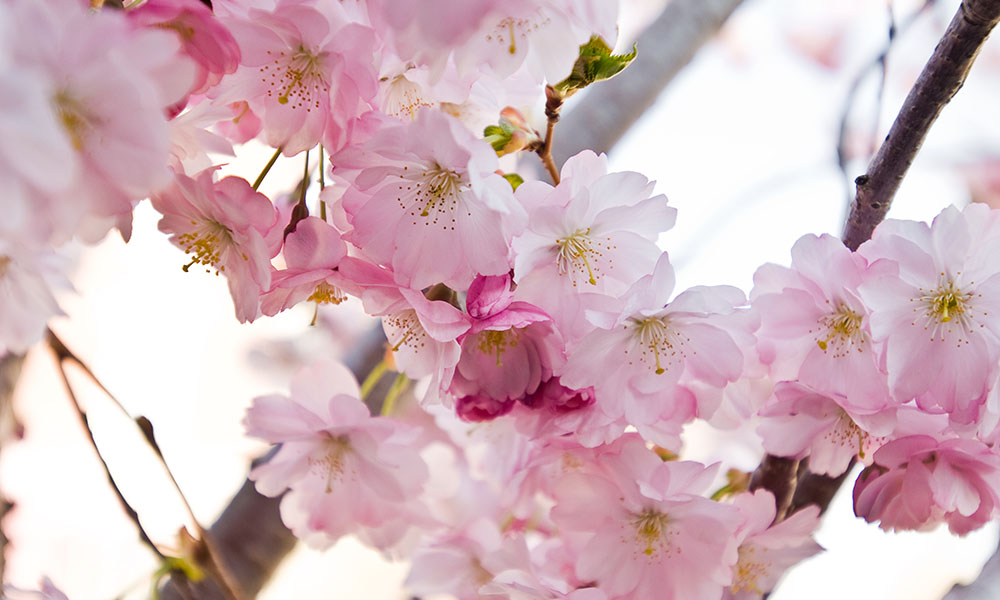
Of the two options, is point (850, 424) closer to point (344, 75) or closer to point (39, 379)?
point (344, 75)

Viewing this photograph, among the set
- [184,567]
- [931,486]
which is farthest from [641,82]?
[184,567]

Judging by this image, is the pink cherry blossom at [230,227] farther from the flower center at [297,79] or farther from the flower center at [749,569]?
the flower center at [749,569]

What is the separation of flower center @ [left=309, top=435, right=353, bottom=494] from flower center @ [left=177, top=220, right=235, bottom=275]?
17 centimetres

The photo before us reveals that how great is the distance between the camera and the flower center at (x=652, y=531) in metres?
0.51

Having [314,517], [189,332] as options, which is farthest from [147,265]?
[314,517]

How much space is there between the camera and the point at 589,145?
0.95 metres

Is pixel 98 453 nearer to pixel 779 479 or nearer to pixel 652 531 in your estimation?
pixel 652 531

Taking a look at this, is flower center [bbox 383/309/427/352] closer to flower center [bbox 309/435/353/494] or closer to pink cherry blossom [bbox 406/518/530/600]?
flower center [bbox 309/435/353/494]

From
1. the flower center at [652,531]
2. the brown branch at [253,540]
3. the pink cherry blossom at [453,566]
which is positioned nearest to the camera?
the flower center at [652,531]

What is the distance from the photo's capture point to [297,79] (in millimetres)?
439

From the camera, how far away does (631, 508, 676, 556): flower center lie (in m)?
0.51

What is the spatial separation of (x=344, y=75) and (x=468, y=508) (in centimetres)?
54

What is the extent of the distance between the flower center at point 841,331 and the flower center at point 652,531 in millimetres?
157

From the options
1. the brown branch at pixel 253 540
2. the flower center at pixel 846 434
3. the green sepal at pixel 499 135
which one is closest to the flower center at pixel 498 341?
the green sepal at pixel 499 135
